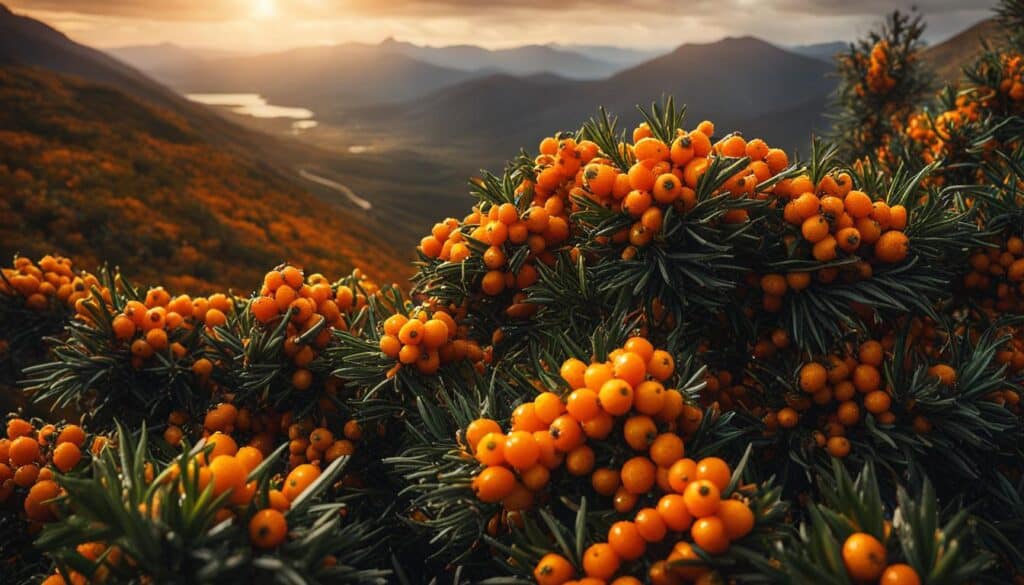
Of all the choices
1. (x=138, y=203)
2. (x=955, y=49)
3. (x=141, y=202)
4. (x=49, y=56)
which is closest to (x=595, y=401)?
(x=138, y=203)

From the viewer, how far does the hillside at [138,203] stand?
14.6 m

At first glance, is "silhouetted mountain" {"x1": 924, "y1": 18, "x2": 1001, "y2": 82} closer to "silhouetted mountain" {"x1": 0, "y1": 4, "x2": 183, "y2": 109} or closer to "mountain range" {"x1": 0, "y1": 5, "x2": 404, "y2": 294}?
"mountain range" {"x1": 0, "y1": 5, "x2": 404, "y2": 294}

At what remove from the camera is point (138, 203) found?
17.8m

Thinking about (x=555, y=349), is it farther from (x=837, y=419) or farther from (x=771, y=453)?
(x=837, y=419)

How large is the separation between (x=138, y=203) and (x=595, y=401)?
19.5 meters

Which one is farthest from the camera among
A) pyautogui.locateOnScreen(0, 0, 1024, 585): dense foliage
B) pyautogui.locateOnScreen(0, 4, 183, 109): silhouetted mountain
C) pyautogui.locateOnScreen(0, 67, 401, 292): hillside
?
pyautogui.locateOnScreen(0, 4, 183, 109): silhouetted mountain

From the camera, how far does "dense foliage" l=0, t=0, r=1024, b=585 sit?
2260 millimetres

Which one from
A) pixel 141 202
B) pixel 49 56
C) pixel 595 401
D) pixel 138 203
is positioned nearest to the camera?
pixel 595 401

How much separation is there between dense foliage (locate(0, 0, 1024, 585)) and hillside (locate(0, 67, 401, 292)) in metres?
12.0

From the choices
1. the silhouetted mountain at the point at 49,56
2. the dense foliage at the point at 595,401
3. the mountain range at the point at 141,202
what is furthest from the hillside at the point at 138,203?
the silhouetted mountain at the point at 49,56

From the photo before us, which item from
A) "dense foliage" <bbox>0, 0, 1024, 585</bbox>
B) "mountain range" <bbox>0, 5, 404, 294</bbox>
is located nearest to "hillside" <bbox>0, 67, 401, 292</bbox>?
"mountain range" <bbox>0, 5, 404, 294</bbox>

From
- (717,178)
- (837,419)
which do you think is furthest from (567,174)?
(837,419)

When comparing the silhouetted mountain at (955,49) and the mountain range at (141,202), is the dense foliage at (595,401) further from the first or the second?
the silhouetted mountain at (955,49)

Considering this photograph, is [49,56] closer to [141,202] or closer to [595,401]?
[141,202]
